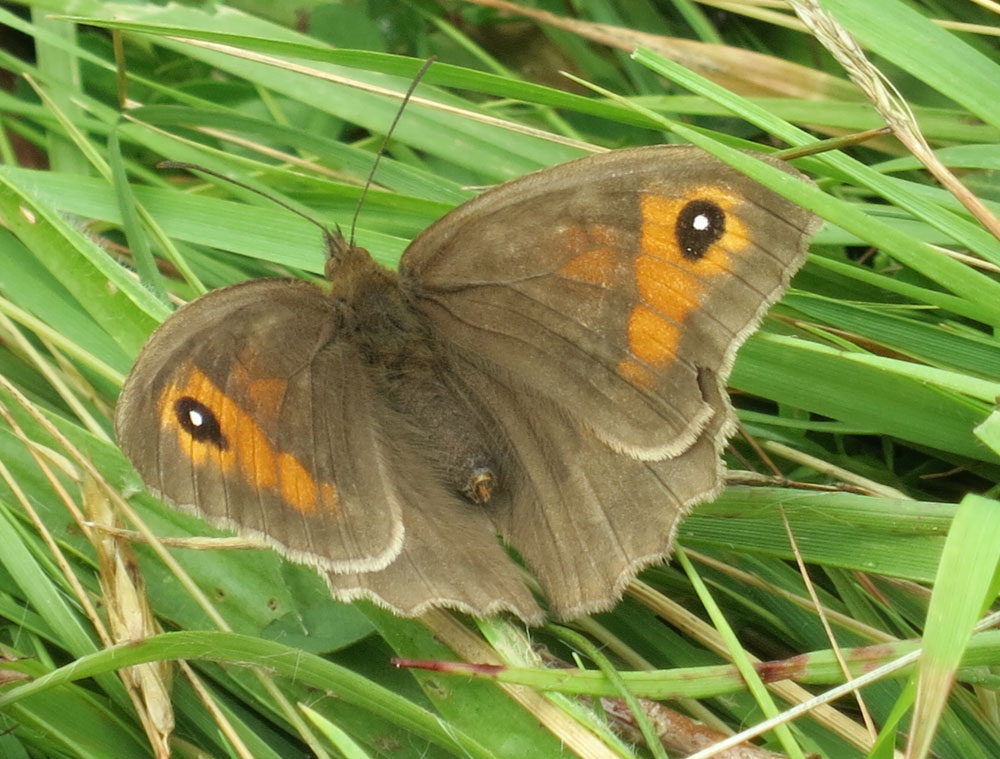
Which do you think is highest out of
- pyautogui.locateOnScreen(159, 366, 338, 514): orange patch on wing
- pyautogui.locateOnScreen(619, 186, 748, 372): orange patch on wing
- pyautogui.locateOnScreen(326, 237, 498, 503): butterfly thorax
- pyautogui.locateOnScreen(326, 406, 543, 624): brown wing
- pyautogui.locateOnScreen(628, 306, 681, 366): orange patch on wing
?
pyautogui.locateOnScreen(619, 186, 748, 372): orange patch on wing

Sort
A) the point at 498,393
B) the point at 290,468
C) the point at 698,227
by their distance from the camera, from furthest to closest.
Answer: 1. the point at 498,393
2. the point at 290,468
3. the point at 698,227

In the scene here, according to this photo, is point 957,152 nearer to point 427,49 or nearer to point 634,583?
point 634,583

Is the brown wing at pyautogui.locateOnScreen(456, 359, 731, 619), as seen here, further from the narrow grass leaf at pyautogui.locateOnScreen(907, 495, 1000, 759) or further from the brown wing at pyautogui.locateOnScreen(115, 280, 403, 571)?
the narrow grass leaf at pyautogui.locateOnScreen(907, 495, 1000, 759)

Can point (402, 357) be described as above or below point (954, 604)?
above

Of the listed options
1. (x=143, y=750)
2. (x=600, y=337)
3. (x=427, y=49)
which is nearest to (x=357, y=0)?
(x=427, y=49)

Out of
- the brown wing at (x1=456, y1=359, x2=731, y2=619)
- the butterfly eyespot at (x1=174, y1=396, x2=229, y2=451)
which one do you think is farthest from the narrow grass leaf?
the butterfly eyespot at (x1=174, y1=396, x2=229, y2=451)

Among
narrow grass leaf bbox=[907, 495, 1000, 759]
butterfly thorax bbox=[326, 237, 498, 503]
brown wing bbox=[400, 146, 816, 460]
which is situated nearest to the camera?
narrow grass leaf bbox=[907, 495, 1000, 759]

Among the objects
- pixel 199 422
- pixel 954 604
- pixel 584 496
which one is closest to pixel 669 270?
pixel 584 496

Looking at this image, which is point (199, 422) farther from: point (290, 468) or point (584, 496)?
point (584, 496)
